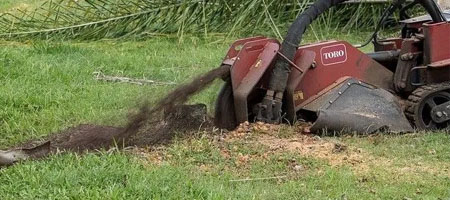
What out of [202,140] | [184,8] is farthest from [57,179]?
[184,8]

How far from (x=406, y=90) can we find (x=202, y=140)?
1769mm

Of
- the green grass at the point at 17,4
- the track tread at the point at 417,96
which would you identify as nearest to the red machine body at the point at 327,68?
the track tread at the point at 417,96

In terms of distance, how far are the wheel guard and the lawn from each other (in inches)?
4.2

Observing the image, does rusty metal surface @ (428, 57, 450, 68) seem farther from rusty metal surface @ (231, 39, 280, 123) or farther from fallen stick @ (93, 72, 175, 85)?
fallen stick @ (93, 72, 175, 85)

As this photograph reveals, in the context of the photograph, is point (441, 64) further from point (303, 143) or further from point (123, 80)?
point (123, 80)

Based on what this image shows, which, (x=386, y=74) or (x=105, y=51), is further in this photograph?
(x=105, y=51)

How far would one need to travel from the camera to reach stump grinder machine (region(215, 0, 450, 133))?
6410mm

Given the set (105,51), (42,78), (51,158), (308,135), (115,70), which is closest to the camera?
(51,158)

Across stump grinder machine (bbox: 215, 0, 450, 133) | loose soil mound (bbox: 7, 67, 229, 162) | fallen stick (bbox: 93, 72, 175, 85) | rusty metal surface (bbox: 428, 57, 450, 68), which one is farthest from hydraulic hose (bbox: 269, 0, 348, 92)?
fallen stick (bbox: 93, 72, 175, 85)

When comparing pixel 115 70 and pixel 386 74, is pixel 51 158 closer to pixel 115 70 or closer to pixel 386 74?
pixel 386 74

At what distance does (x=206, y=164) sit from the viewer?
5.57 meters

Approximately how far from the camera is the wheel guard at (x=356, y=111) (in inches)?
251

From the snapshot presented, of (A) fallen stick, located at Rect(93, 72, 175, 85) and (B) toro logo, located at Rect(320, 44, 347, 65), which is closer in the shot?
(B) toro logo, located at Rect(320, 44, 347, 65)

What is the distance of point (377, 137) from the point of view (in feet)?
20.7
